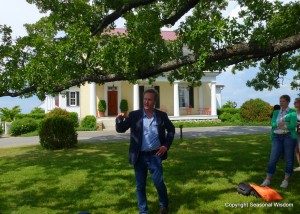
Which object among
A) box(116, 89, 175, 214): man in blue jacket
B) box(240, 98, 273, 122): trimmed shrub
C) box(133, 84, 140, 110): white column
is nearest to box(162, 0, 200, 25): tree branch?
box(116, 89, 175, 214): man in blue jacket

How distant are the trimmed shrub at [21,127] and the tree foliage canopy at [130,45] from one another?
52.2 ft

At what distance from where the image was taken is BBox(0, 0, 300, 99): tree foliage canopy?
7.17 m

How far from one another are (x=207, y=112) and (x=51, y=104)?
1864 centimetres

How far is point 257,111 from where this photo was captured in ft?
109

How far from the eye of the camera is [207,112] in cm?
3653

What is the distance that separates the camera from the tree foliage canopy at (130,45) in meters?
7.17

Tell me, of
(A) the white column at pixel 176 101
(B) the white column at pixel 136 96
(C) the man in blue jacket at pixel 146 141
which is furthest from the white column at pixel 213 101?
(C) the man in blue jacket at pixel 146 141

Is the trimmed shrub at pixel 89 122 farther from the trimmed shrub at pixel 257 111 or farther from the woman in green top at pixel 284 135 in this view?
the woman in green top at pixel 284 135

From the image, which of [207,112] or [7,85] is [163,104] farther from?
[7,85]

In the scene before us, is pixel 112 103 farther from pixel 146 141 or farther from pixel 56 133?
pixel 146 141

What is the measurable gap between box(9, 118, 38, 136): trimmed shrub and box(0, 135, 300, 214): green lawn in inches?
589

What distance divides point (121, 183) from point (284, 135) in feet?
12.2

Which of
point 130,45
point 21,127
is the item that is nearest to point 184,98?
point 21,127

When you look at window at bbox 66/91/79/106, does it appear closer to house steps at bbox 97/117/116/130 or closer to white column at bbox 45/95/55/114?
house steps at bbox 97/117/116/130
